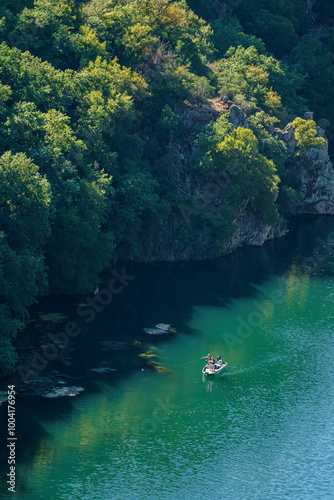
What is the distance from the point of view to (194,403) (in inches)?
2793

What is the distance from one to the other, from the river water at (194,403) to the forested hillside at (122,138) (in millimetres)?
6903

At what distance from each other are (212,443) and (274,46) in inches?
4350

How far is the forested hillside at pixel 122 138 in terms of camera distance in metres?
79.2

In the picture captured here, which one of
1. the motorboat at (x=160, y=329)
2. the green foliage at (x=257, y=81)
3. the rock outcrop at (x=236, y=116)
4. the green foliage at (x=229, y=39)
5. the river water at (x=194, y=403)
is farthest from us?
the green foliage at (x=229, y=39)

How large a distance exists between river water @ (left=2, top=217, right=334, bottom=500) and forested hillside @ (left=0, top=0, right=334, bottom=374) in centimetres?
690

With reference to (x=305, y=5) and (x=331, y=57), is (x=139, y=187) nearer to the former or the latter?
(x=331, y=57)

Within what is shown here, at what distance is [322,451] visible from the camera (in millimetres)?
64375

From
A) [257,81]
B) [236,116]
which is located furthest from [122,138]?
[257,81]

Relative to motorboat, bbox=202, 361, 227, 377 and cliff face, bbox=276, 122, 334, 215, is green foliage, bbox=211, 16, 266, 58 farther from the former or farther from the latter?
motorboat, bbox=202, 361, 227, 377

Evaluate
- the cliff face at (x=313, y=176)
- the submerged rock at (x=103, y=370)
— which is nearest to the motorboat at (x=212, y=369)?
the submerged rock at (x=103, y=370)

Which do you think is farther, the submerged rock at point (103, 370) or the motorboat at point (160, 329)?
the motorboat at point (160, 329)

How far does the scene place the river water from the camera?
195ft

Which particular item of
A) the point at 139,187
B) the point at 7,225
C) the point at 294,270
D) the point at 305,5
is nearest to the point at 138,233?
the point at 139,187

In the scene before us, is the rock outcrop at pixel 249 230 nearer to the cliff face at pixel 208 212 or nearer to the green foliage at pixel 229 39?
the cliff face at pixel 208 212
